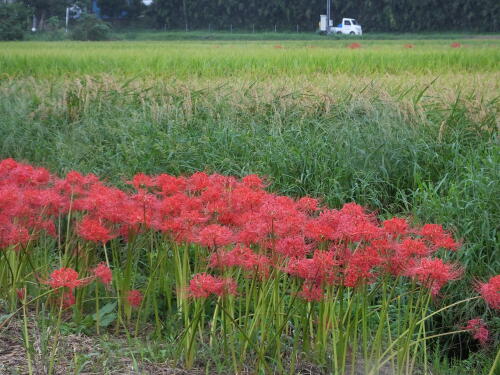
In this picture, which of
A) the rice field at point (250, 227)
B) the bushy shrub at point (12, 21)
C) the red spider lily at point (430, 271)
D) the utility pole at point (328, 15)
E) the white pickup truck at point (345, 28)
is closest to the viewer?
the red spider lily at point (430, 271)

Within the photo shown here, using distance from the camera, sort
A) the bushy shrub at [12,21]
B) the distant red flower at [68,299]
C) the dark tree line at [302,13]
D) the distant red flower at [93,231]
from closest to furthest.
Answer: the distant red flower at [93,231]
the distant red flower at [68,299]
the bushy shrub at [12,21]
the dark tree line at [302,13]

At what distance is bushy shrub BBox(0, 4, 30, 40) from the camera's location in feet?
62.6

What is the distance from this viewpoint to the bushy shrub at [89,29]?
25.1 metres

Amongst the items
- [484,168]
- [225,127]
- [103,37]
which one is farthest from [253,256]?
[103,37]

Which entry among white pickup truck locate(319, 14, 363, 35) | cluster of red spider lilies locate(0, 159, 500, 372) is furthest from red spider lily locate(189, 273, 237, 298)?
white pickup truck locate(319, 14, 363, 35)

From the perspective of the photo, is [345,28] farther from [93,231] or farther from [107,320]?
[93,231]

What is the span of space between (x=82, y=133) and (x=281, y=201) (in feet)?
10.5

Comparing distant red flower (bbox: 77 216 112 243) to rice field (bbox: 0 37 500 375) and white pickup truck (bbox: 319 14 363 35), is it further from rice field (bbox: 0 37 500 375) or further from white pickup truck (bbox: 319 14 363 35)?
white pickup truck (bbox: 319 14 363 35)

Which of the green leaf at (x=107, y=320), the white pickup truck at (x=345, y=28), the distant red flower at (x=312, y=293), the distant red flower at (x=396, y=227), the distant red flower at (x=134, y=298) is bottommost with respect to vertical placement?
the green leaf at (x=107, y=320)

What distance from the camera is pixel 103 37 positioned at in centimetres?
2611

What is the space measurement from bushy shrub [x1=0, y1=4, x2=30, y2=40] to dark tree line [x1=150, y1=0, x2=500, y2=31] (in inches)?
324

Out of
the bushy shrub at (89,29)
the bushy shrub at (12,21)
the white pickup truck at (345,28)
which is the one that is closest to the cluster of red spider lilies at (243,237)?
the bushy shrub at (12,21)

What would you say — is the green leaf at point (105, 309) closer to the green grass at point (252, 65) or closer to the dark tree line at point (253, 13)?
the green grass at point (252, 65)

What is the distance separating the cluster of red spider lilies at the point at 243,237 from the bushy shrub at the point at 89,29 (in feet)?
77.3
